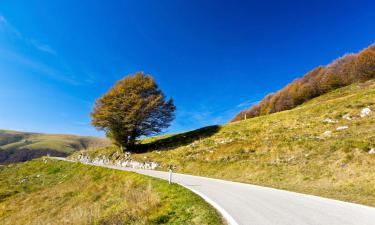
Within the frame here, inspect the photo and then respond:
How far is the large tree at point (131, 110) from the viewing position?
39.0 m

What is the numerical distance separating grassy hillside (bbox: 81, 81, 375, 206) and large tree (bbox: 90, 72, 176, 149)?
487cm

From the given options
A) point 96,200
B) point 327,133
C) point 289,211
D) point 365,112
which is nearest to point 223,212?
point 289,211

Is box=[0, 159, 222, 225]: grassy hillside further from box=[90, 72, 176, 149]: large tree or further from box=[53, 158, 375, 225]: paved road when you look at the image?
box=[90, 72, 176, 149]: large tree

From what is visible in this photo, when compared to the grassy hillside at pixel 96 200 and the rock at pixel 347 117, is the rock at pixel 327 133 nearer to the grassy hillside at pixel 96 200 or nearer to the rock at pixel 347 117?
the rock at pixel 347 117

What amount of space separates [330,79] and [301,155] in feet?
205

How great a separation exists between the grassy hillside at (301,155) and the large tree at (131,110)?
4.87 m

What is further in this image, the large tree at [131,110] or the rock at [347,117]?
the large tree at [131,110]

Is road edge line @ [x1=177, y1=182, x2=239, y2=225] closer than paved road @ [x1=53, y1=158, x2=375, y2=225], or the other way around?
paved road @ [x1=53, y1=158, x2=375, y2=225]

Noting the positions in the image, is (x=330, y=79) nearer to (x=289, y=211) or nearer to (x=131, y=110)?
(x=131, y=110)

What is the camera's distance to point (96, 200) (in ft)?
63.4

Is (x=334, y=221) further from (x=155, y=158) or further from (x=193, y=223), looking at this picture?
(x=155, y=158)

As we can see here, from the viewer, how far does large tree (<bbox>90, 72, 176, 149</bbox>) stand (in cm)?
3900

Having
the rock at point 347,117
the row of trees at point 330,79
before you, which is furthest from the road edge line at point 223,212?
the row of trees at point 330,79

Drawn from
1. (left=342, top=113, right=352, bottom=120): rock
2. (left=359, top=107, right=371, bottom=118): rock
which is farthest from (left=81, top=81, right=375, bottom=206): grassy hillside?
(left=359, top=107, right=371, bottom=118): rock
